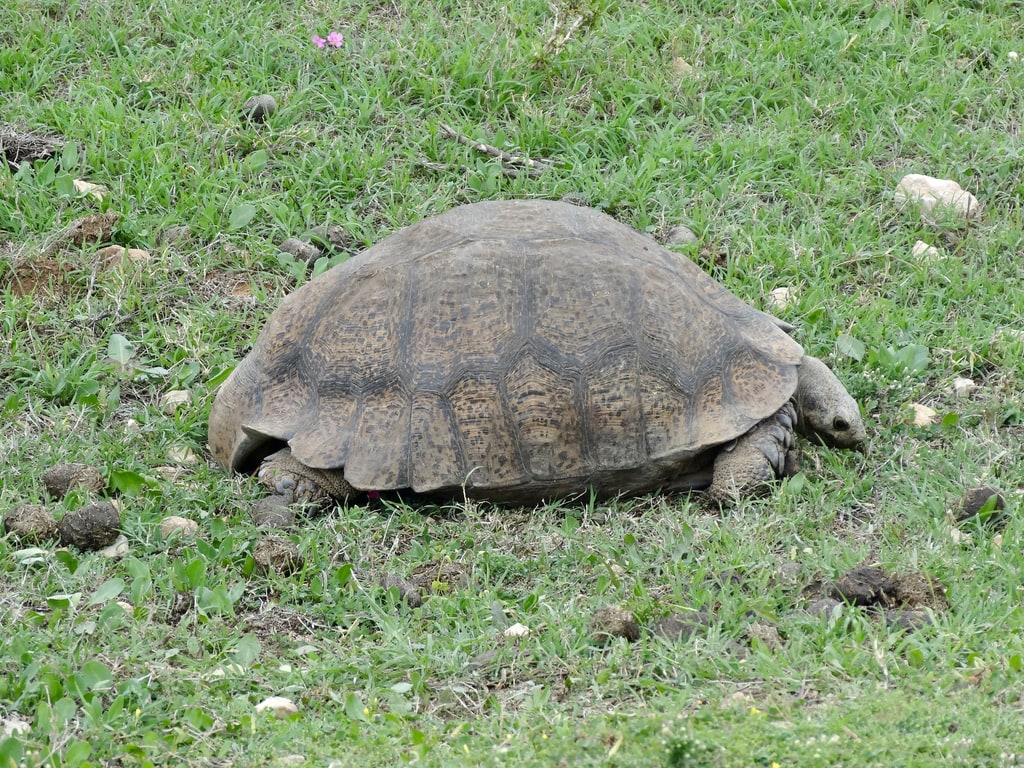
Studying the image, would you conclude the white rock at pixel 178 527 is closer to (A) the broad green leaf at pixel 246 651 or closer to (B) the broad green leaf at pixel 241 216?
(A) the broad green leaf at pixel 246 651

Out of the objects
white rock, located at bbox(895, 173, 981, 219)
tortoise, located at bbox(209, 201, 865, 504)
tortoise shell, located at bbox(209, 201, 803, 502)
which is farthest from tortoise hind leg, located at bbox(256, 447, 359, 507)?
white rock, located at bbox(895, 173, 981, 219)

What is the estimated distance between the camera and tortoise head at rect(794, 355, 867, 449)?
5.61 metres

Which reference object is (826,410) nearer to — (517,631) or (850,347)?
(850,347)

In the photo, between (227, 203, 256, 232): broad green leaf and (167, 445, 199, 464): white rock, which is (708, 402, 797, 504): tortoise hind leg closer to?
(167, 445, 199, 464): white rock

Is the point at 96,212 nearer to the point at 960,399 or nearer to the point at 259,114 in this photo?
the point at 259,114

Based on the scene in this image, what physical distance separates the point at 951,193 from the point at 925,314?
3.67 ft

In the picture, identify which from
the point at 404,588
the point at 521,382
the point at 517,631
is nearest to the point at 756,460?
the point at 521,382

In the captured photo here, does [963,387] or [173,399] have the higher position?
[963,387]

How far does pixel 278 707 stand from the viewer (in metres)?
3.96

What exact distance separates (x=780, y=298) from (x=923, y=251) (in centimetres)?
93

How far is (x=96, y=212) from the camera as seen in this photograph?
7094 millimetres

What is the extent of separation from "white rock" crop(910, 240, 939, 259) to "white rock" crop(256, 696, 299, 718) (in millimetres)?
4348

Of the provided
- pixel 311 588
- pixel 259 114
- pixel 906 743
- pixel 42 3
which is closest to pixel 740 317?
pixel 311 588

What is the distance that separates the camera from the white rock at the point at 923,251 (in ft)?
22.5
